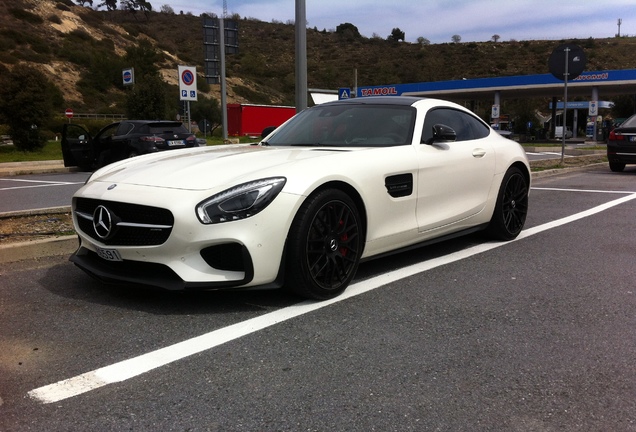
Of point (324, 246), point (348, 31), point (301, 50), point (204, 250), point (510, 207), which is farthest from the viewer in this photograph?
point (348, 31)

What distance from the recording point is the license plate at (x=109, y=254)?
12.3 ft

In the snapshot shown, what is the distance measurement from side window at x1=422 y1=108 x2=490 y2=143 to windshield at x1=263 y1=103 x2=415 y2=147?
7.6 inches

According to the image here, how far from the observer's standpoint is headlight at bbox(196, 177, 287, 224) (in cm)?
356

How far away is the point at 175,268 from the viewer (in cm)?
356

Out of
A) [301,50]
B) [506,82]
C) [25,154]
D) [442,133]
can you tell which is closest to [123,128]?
[301,50]

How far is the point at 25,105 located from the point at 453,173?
20.5 meters

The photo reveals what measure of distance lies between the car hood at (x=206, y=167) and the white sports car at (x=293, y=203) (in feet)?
0.05

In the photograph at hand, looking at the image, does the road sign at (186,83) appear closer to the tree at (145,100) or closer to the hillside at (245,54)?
the tree at (145,100)

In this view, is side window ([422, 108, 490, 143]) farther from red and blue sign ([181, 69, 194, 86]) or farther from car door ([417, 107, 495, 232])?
red and blue sign ([181, 69, 194, 86])

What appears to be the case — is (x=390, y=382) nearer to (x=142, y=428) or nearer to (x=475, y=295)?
(x=142, y=428)

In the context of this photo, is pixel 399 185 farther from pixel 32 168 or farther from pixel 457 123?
pixel 32 168

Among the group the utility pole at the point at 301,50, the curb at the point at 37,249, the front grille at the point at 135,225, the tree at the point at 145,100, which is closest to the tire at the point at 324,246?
the front grille at the point at 135,225

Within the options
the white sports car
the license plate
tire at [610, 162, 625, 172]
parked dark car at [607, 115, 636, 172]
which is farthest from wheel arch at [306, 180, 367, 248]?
tire at [610, 162, 625, 172]

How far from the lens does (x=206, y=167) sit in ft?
13.3
